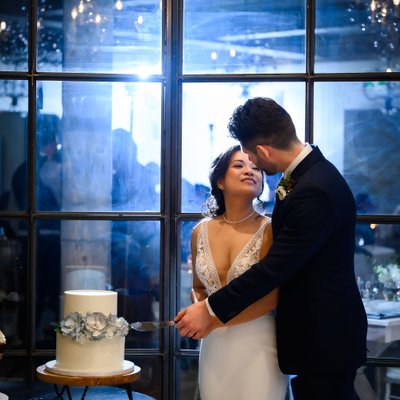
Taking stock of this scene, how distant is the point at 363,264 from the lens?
387 centimetres

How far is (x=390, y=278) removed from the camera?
3.86m

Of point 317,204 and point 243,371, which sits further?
point 243,371

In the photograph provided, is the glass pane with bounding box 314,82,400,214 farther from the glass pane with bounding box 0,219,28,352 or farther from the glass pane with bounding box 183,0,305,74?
the glass pane with bounding box 0,219,28,352

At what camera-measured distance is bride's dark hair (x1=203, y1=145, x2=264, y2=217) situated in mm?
3318

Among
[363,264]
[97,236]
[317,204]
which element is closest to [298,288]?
[317,204]

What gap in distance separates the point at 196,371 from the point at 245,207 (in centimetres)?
103

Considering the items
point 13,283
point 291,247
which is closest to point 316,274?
point 291,247

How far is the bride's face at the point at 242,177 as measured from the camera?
128 inches

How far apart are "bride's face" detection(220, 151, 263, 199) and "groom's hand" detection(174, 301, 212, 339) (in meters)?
0.51

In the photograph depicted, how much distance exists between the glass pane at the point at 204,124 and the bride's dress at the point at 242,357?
0.77m

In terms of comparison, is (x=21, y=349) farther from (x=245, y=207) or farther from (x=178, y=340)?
(x=245, y=207)

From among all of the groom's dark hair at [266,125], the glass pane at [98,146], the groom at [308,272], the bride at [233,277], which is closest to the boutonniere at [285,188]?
the groom at [308,272]

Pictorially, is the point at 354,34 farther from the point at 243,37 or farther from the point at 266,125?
the point at 266,125

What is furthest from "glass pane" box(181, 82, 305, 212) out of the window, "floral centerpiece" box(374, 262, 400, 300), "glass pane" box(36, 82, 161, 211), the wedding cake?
the wedding cake
